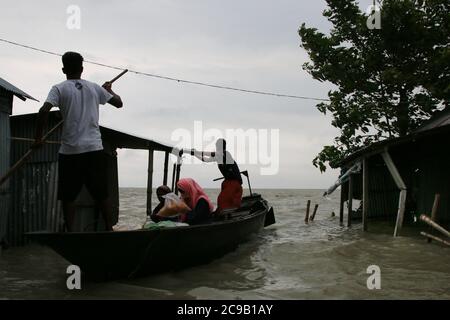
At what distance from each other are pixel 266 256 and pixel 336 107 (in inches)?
305

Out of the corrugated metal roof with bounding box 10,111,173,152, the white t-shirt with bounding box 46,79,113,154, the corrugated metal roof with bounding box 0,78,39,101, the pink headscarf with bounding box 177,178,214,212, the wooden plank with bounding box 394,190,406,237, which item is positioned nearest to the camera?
the white t-shirt with bounding box 46,79,113,154

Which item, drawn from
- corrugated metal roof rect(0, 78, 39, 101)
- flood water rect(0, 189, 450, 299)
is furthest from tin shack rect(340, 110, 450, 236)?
corrugated metal roof rect(0, 78, 39, 101)

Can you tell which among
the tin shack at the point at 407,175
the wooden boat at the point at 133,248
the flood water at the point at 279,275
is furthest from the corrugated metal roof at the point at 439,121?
the wooden boat at the point at 133,248

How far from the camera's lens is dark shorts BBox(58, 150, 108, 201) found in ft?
17.3

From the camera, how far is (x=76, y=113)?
5246 millimetres

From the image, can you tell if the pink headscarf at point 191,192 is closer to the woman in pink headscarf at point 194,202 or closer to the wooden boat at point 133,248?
the woman in pink headscarf at point 194,202

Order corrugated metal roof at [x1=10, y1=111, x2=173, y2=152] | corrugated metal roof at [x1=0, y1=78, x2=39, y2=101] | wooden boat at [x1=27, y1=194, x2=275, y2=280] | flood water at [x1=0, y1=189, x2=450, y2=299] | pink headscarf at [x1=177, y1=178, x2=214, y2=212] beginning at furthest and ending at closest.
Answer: corrugated metal roof at [x1=10, y1=111, x2=173, y2=152]
corrugated metal roof at [x1=0, y1=78, x2=39, y2=101]
pink headscarf at [x1=177, y1=178, x2=214, y2=212]
flood water at [x1=0, y1=189, x2=450, y2=299]
wooden boat at [x1=27, y1=194, x2=275, y2=280]

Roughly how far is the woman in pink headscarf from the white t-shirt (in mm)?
2847

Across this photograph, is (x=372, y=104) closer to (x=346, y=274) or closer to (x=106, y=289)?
(x=346, y=274)

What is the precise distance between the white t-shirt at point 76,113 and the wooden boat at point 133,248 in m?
1.03

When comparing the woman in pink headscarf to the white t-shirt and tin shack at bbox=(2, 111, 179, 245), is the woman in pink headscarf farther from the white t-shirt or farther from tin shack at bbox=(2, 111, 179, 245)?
the white t-shirt

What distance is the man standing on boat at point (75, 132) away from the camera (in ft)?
17.2

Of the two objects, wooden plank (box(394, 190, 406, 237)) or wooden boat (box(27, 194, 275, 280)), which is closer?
wooden boat (box(27, 194, 275, 280))

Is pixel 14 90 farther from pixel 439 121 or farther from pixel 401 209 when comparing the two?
pixel 439 121
